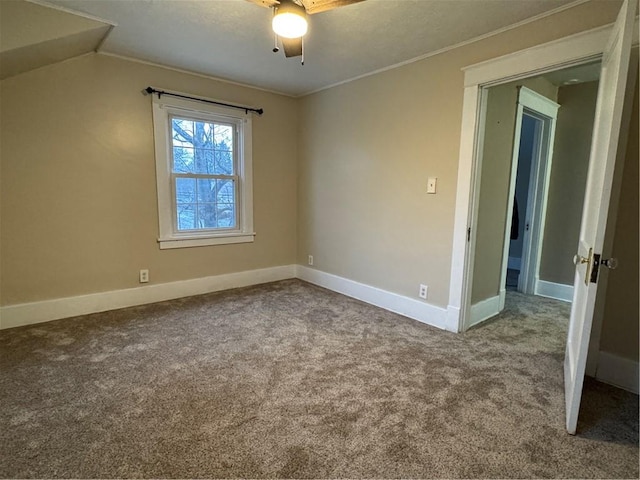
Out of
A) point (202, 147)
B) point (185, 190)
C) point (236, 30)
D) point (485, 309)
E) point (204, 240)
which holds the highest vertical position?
point (236, 30)

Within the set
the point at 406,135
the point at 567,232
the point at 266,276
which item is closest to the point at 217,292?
the point at 266,276

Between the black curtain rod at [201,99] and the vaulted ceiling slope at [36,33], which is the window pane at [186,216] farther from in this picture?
the vaulted ceiling slope at [36,33]

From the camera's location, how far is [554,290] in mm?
3967

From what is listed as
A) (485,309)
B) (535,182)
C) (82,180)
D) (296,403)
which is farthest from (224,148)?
Answer: (535,182)

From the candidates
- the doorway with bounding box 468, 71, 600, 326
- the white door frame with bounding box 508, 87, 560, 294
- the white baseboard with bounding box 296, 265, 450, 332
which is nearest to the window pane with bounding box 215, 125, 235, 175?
the white baseboard with bounding box 296, 265, 450, 332

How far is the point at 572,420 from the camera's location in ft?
5.43

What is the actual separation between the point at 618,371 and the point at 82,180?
14.3 ft

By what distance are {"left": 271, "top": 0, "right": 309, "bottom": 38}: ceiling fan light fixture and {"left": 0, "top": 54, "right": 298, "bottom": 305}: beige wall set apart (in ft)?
6.74

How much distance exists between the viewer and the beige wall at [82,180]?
2758mm

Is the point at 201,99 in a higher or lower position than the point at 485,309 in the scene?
higher

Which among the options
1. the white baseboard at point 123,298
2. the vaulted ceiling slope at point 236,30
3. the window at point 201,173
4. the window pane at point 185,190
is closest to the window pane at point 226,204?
the window at point 201,173

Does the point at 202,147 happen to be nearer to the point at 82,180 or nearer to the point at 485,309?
the point at 82,180

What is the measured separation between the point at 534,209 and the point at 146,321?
4349mm

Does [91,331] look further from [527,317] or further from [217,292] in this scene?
[527,317]
